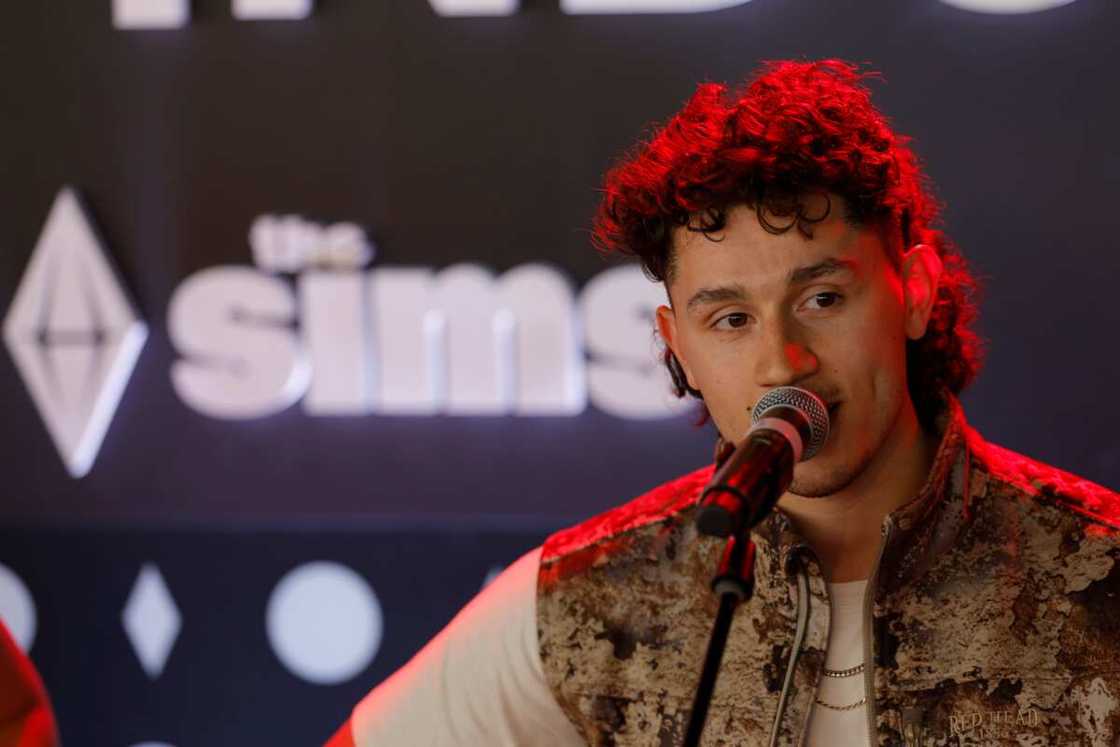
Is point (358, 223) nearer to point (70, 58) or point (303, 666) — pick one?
point (70, 58)

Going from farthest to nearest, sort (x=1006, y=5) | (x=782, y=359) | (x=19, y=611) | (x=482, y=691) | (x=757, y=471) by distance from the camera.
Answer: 1. (x=19, y=611)
2. (x=1006, y=5)
3. (x=482, y=691)
4. (x=782, y=359)
5. (x=757, y=471)

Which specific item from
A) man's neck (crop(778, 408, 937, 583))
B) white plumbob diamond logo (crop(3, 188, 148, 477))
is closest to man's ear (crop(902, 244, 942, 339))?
man's neck (crop(778, 408, 937, 583))

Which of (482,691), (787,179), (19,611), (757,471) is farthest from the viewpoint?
(19,611)

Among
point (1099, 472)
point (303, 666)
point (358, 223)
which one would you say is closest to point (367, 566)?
point (303, 666)

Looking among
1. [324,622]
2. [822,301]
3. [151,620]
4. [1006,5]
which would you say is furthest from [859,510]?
[151,620]

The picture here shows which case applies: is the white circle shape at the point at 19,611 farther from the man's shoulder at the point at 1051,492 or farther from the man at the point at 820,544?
the man's shoulder at the point at 1051,492

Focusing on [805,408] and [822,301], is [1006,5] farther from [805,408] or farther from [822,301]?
[805,408]

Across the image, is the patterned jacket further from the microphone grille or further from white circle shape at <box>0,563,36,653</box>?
white circle shape at <box>0,563,36,653</box>

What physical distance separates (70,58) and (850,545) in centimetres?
242

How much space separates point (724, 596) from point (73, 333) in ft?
8.50

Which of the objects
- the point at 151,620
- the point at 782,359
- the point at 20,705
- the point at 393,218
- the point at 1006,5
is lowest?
the point at 151,620

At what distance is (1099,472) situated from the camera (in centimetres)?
317

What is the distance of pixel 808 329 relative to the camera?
1.82 metres

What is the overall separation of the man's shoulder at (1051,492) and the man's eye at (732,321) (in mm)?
360
